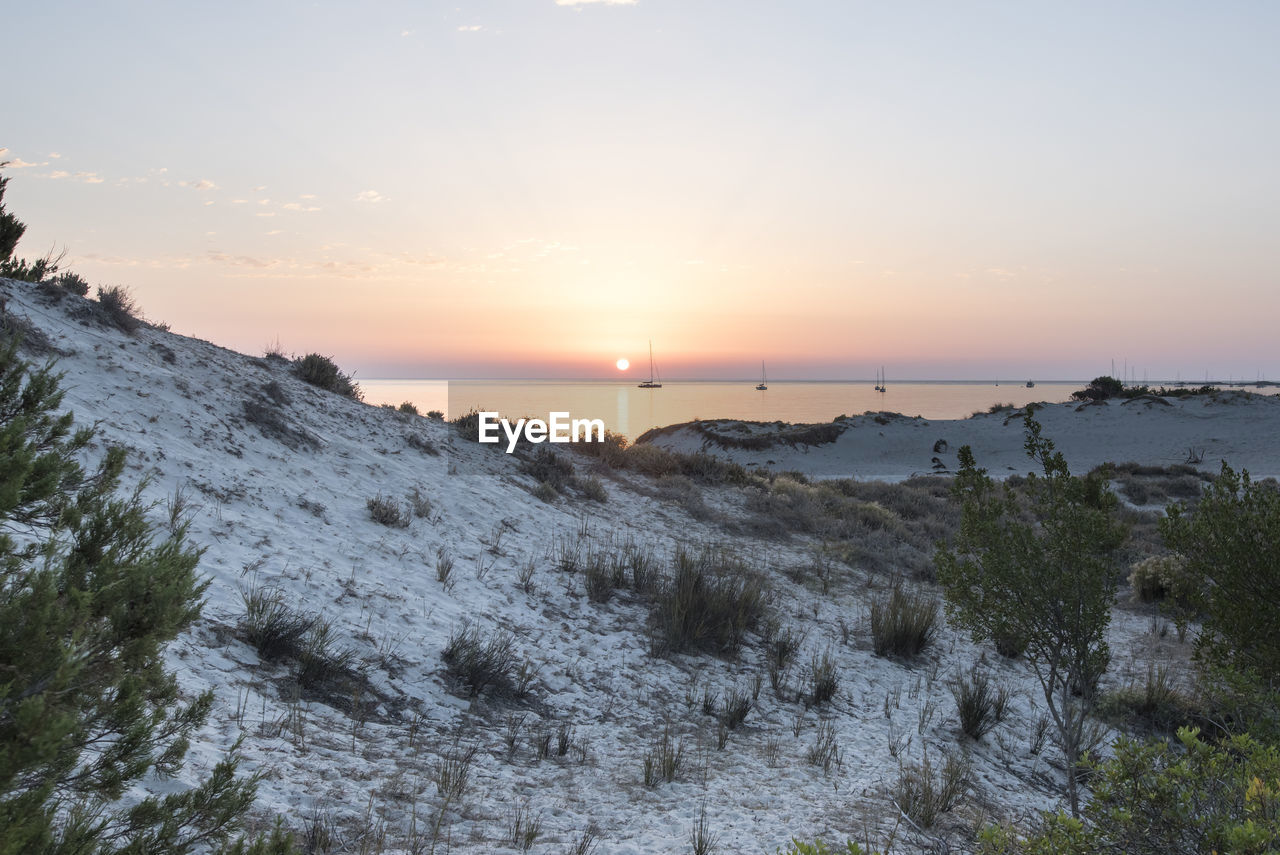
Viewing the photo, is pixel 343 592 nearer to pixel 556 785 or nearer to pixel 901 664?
pixel 556 785

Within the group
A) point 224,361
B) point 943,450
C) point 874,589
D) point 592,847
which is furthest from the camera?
point 943,450

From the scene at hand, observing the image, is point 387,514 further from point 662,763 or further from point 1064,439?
point 1064,439

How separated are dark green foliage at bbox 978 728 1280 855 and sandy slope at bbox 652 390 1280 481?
27765mm

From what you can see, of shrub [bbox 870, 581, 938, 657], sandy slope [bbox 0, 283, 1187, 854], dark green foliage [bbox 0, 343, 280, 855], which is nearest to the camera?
dark green foliage [bbox 0, 343, 280, 855]

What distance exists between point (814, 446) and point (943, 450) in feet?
21.0

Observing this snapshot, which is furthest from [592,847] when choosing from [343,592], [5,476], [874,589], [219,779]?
[874,589]

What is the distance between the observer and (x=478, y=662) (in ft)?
19.2

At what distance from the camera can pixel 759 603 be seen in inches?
328

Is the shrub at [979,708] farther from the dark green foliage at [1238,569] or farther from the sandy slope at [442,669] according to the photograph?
the dark green foliage at [1238,569]

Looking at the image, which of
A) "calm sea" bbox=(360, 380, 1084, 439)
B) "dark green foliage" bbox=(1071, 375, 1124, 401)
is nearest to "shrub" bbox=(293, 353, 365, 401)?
"calm sea" bbox=(360, 380, 1084, 439)

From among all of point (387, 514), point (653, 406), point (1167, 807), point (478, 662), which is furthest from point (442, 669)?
point (653, 406)

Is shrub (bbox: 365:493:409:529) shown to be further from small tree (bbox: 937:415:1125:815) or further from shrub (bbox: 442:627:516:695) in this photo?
small tree (bbox: 937:415:1125:815)

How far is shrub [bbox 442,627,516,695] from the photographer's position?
18.7 feet

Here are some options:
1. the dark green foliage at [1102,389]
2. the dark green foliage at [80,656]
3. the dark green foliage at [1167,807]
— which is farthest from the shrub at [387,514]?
the dark green foliage at [1102,389]
